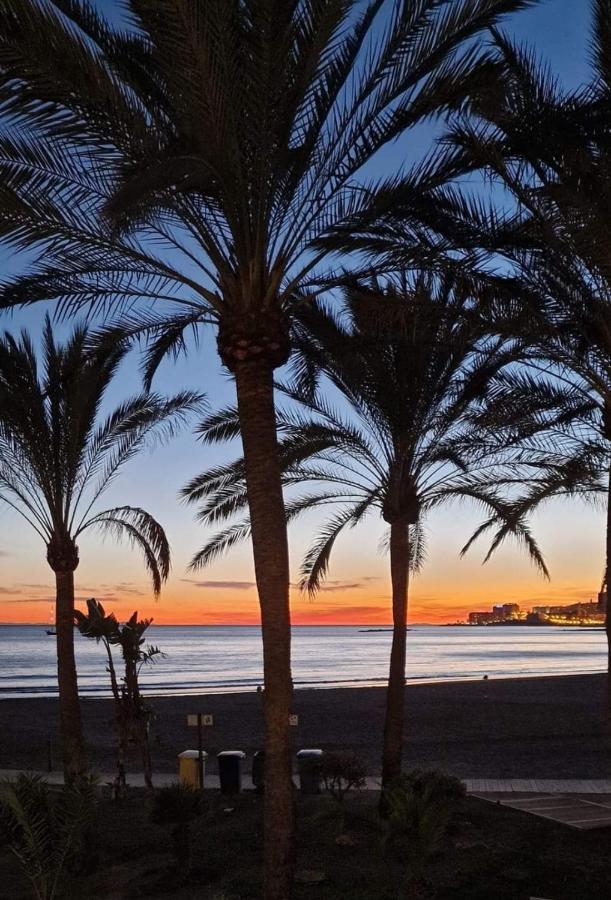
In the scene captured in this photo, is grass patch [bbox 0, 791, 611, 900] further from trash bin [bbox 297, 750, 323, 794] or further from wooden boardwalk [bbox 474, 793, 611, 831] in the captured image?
trash bin [bbox 297, 750, 323, 794]

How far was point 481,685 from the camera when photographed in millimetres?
42656

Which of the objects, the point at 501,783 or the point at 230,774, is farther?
the point at 501,783

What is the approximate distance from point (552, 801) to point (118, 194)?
1020 centimetres

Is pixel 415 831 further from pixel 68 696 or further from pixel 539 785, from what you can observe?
pixel 539 785

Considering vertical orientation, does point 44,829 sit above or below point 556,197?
below

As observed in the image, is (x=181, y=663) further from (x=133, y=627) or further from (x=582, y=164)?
(x=582, y=164)

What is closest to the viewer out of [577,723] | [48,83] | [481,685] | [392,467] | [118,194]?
[118,194]

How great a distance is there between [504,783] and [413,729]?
10477 mm

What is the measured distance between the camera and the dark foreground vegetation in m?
8.49

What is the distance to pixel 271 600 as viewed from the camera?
8234mm

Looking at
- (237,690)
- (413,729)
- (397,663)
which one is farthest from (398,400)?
(237,690)

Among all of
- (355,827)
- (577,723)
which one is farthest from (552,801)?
(577,723)

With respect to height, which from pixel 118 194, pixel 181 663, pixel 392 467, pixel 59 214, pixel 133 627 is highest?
pixel 59 214

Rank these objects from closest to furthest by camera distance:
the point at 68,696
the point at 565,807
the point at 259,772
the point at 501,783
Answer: the point at 565,807 < the point at 259,772 < the point at 68,696 < the point at 501,783
